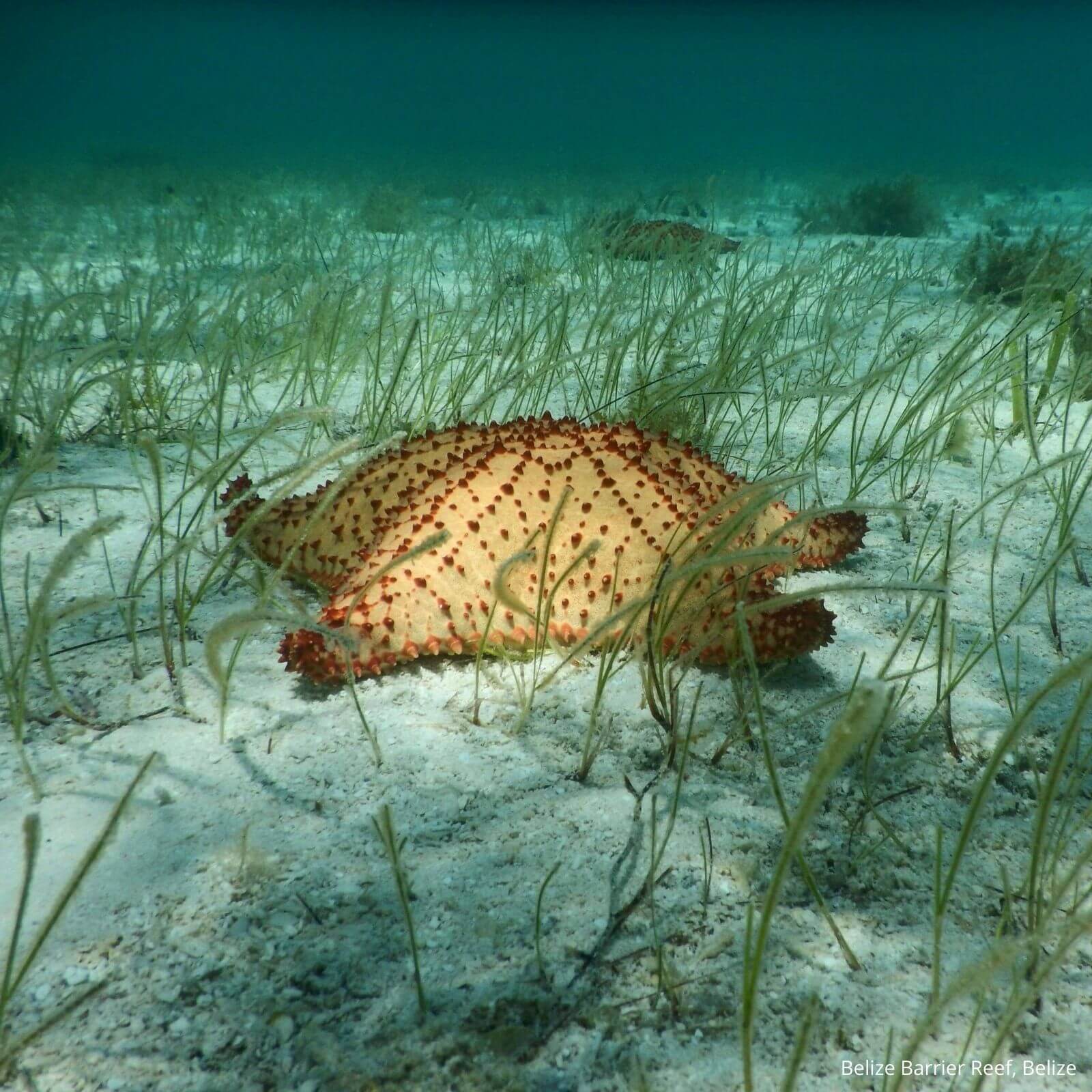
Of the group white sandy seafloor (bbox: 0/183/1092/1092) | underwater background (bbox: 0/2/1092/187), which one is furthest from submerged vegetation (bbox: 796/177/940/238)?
underwater background (bbox: 0/2/1092/187)

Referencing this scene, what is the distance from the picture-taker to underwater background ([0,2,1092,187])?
94.2 metres

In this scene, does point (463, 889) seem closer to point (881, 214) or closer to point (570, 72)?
point (881, 214)

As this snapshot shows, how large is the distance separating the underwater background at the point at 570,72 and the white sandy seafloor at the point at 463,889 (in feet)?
240

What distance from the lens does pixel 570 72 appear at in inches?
5600

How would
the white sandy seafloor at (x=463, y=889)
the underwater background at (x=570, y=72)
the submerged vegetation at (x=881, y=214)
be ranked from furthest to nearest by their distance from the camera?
the underwater background at (x=570, y=72) → the submerged vegetation at (x=881, y=214) → the white sandy seafloor at (x=463, y=889)

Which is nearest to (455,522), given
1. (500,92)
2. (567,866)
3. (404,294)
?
(567,866)

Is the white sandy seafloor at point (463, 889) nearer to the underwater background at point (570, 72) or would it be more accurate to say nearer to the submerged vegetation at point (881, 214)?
the submerged vegetation at point (881, 214)

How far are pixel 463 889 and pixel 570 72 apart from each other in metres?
165

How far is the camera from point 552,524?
204 centimetres

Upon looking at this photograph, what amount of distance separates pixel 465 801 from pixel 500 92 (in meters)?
171

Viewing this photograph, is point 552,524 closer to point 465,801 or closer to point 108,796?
point 465,801

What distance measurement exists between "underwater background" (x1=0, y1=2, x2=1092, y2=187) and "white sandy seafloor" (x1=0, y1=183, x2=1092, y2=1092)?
73.1 meters

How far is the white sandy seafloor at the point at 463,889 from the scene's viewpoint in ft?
4.25

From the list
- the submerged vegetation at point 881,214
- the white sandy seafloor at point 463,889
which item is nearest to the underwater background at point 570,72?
the submerged vegetation at point 881,214
